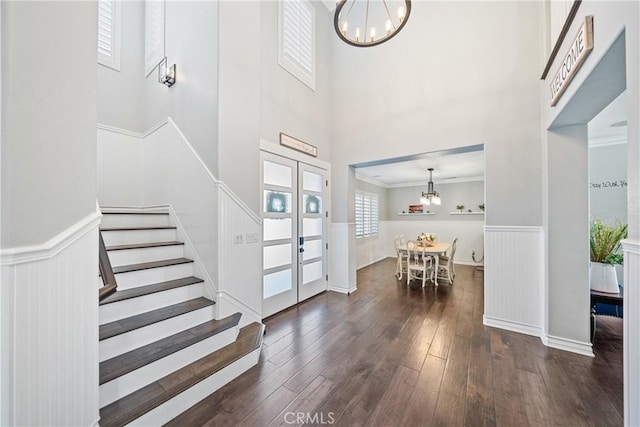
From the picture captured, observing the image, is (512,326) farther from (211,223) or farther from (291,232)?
(211,223)

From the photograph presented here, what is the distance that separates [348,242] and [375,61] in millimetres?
3106

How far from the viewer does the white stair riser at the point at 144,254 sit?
7.57ft

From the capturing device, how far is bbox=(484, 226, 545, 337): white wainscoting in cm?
279

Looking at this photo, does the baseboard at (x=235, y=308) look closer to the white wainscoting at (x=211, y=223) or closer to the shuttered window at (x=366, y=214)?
the white wainscoting at (x=211, y=223)

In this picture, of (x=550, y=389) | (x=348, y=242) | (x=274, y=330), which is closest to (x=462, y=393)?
(x=550, y=389)

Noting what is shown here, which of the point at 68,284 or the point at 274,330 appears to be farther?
the point at 274,330

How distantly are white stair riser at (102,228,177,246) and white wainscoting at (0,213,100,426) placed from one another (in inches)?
60.3

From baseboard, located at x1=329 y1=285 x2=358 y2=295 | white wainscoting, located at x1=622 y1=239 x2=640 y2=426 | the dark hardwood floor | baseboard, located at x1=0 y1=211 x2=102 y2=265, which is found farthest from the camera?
baseboard, located at x1=329 y1=285 x2=358 y2=295

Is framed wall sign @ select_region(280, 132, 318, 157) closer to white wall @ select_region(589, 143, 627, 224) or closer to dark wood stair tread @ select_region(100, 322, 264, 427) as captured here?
dark wood stair tread @ select_region(100, 322, 264, 427)

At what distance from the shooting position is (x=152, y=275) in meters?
2.30

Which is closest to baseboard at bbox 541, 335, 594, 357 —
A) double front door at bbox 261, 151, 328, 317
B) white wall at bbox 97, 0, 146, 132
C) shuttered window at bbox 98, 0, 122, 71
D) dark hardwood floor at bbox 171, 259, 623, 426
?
dark hardwood floor at bbox 171, 259, 623, 426

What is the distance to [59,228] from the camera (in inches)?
45.7

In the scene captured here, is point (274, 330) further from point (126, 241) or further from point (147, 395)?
point (126, 241)

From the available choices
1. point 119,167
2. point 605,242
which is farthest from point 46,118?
point 605,242
